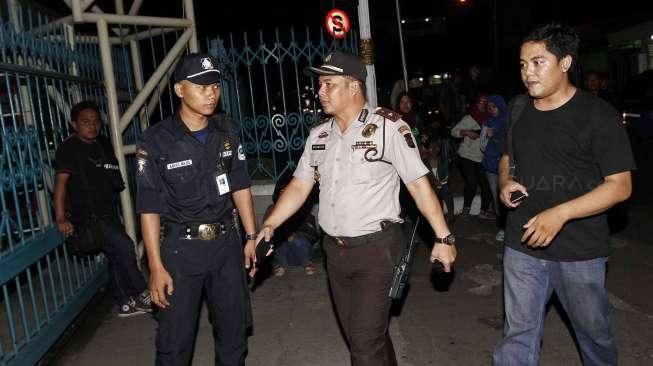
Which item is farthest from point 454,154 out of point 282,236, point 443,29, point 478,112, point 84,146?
point 443,29

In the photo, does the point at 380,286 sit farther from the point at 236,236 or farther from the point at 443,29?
the point at 443,29

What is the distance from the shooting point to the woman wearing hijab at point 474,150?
775 centimetres

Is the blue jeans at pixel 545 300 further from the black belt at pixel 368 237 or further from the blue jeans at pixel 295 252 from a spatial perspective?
the blue jeans at pixel 295 252

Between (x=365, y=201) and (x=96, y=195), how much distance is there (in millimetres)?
2807

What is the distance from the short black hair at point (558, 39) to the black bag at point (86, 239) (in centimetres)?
374

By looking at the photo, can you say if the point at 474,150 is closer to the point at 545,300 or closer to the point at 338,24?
the point at 338,24

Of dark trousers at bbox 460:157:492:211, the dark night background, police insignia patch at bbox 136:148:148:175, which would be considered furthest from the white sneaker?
the dark night background

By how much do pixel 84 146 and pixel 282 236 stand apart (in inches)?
91.2

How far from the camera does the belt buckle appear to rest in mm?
3277

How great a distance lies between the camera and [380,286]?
3.13 meters

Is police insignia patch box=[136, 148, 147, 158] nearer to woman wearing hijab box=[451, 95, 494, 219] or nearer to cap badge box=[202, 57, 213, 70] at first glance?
cap badge box=[202, 57, 213, 70]

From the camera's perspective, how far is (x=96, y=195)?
4855 mm

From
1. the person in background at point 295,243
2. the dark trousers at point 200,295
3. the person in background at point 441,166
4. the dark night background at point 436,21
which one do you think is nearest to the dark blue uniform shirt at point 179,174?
the dark trousers at point 200,295

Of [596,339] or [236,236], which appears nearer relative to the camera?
[596,339]
